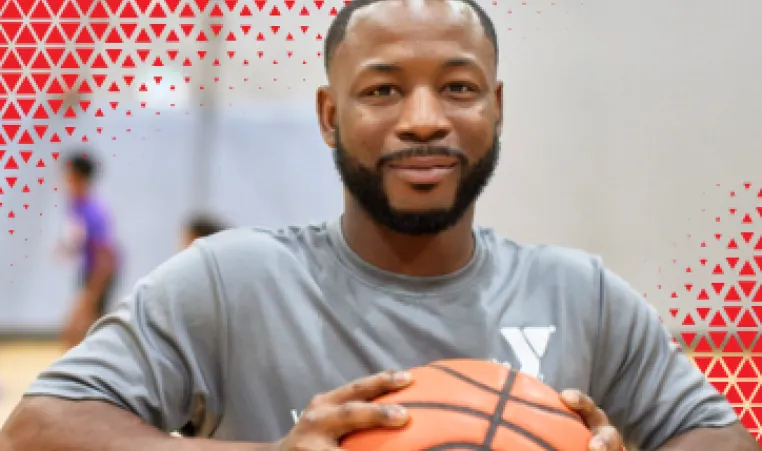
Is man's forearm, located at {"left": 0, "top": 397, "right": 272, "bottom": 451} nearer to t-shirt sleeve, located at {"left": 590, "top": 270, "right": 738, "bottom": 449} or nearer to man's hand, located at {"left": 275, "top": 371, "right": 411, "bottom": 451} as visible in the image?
man's hand, located at {"left": 275, "top": 371, "right": 411, "bottom": 451}

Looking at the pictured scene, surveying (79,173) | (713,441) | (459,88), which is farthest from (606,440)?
(79,173)

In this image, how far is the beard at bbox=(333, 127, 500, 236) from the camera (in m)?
1.52

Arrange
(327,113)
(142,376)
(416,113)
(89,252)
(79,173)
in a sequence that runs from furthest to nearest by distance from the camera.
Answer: (89,252)
(79,173)
(327,113)
(416,113)
(142,376)

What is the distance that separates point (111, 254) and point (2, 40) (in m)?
2.17

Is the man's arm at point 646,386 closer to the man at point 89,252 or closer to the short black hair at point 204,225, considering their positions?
the short black hair at point 204,225

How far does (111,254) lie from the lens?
5.08 m

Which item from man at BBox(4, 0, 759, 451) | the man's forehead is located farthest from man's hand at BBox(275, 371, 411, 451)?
the man's forehead

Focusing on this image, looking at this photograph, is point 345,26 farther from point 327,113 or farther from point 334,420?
point 334,420

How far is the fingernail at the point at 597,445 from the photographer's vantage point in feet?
3.97

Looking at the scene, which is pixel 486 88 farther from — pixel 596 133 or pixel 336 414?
pixel 596 133

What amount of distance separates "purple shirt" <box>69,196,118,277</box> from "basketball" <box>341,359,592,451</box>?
3.53 m

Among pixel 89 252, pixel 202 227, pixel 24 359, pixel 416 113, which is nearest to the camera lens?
pixel 416 113

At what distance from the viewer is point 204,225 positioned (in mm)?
4555

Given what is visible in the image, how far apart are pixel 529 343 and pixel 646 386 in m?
0.26
